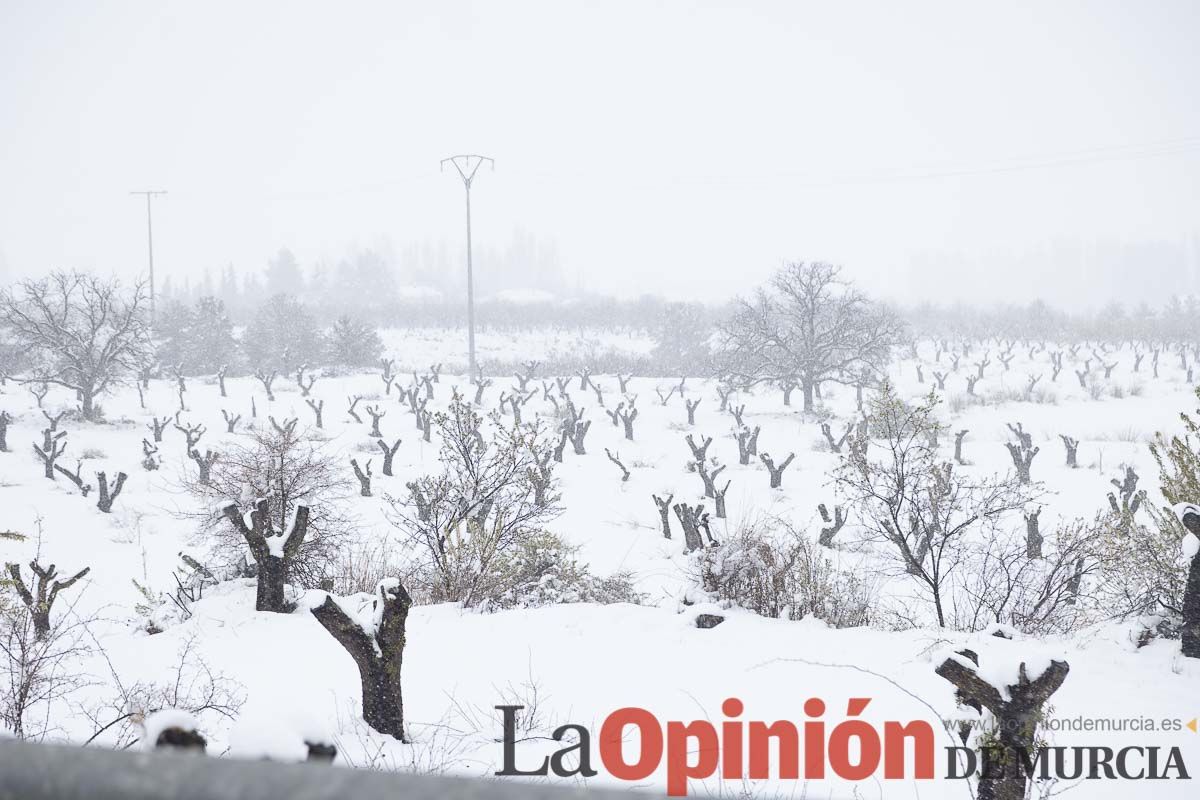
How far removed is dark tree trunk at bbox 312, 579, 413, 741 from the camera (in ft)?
14.8

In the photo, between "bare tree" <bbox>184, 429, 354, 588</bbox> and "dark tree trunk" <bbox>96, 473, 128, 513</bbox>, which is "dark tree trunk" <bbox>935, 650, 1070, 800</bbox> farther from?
"dark tree trunk" <bbox>96, 473, 128, 513</bbox>

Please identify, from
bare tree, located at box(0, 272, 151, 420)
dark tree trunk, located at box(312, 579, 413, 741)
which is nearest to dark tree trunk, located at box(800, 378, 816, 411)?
dark tree trunk, located at box(312, 579, 413, 741)

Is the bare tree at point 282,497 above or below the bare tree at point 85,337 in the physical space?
below

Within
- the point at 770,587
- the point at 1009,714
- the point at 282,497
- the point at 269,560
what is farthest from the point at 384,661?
the point at 282,497

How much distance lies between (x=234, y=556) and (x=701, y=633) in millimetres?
7531

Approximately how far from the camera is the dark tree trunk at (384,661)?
4.52 meters

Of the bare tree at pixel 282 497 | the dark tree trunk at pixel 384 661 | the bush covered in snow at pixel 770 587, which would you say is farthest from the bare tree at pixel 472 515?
the dark tree trunk at pixel 384 661

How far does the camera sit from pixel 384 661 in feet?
14.9

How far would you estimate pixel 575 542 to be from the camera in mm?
15141

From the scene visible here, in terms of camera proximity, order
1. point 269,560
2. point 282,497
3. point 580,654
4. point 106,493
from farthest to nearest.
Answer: point 106,493
point 282,497
point 269,560
point 580,654

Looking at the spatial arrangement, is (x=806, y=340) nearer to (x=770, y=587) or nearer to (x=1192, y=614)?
(x=770, y=587)

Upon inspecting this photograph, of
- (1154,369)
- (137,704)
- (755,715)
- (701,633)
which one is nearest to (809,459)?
(701,633)

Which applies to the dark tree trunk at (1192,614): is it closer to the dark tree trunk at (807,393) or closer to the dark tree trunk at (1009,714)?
the dark tree trunk at (1009,714)

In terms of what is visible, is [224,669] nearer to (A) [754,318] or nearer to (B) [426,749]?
(B) [426,749]
